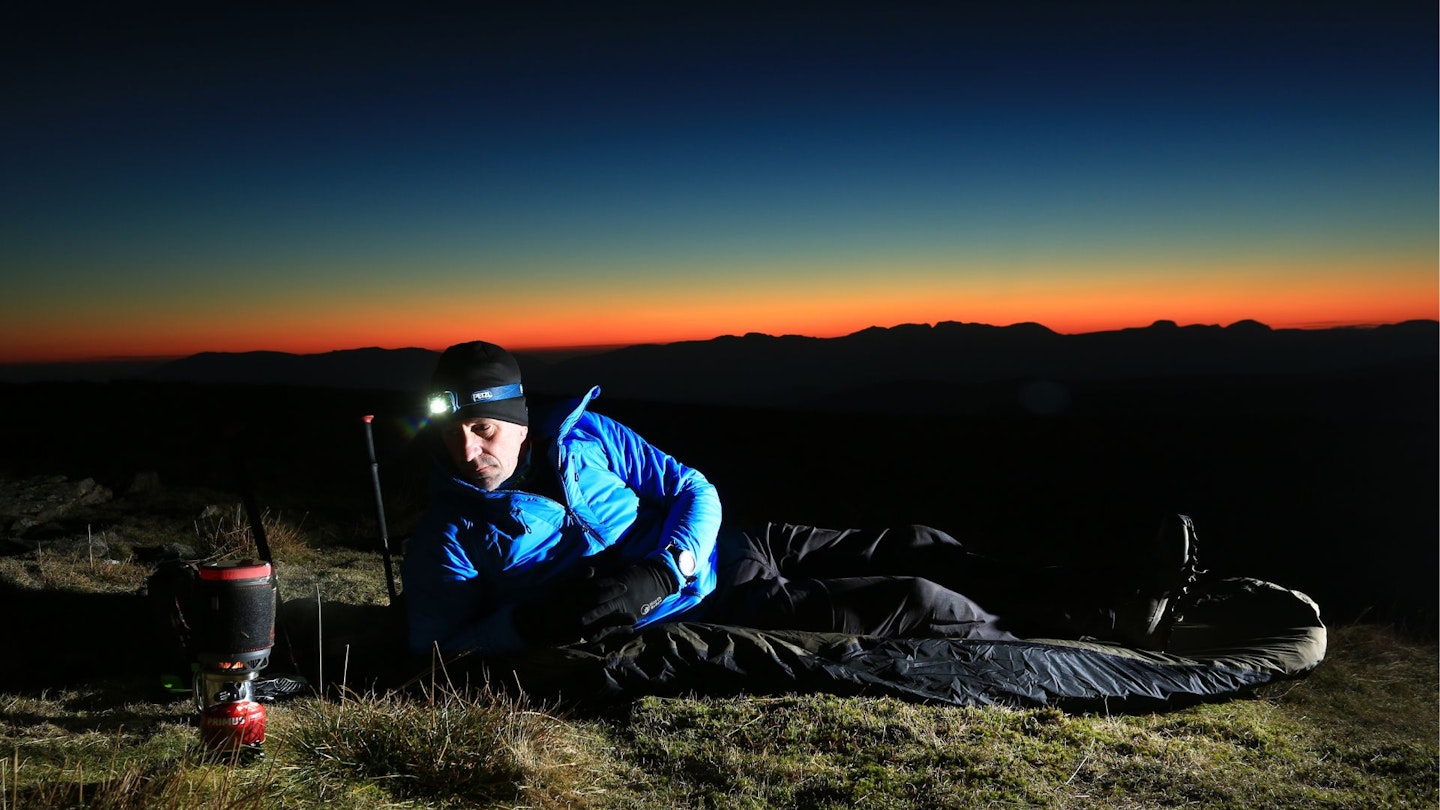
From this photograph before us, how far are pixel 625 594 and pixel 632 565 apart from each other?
0.14 meters

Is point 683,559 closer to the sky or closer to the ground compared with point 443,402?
closer to the ground

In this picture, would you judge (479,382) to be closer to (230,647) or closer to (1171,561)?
(230,647)

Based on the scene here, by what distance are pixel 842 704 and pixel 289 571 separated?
11.0ft

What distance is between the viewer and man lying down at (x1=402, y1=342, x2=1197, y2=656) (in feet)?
10.9

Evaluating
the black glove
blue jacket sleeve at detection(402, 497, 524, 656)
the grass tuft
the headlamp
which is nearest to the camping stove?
the grass tuft

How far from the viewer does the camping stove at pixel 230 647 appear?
2479mm

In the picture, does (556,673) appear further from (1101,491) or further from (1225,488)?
(1225,488)

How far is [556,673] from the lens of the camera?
327 cm

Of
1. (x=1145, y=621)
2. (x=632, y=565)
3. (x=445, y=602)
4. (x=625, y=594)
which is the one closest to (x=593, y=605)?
(x=625, y=594)

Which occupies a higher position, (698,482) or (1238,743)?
(698,482)

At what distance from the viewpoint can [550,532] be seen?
3.52 metres

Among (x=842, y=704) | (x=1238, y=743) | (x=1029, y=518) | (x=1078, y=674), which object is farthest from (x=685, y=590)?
(x=1029, y=518)

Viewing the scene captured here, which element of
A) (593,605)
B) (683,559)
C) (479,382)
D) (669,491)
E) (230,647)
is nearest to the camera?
(230,647)

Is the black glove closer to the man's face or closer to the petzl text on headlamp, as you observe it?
the man's face
